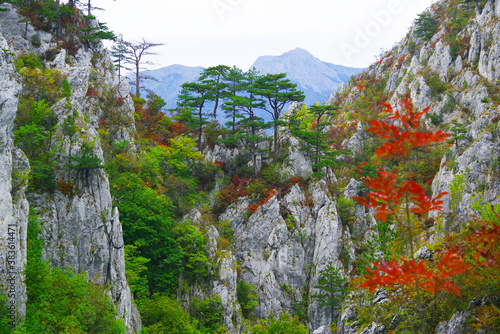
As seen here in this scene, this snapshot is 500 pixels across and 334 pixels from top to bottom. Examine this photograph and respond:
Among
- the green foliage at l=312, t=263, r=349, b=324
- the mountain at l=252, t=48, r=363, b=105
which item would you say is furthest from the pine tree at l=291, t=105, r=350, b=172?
the mountain at l=252, t=48, r=363, b=105

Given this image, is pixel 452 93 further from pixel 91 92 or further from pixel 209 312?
pixel 91 92

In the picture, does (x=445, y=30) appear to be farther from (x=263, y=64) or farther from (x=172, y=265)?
(x=263, y=64)

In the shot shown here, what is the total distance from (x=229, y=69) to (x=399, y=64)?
3238cm

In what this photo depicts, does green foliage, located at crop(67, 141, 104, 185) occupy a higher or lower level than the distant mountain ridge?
lower

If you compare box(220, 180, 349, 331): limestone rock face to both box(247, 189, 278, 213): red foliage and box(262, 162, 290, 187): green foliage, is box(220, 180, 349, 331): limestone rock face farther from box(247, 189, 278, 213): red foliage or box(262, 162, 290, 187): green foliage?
box(262, 162, 290, 187): green foliage

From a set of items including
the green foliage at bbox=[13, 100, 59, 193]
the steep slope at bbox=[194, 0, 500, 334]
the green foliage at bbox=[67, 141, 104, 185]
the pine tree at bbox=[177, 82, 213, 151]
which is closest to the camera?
the green foliage at bbox=[13, 100, 59, 193]

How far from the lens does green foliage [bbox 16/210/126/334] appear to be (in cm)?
1083

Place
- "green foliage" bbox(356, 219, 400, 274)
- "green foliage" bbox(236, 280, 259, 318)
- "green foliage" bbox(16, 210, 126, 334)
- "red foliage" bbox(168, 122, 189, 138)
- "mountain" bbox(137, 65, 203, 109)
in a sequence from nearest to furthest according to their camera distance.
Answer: "green foliage" bbox(16, 210, 126, 334), "green foliage" bbox(356, 219, 400, 274), "green foliage" bbox(236, 280, 259, 318), "red foliage" bbox(168, 122, 189, 138), "mountain" bbox(137, 65, 203, 109)

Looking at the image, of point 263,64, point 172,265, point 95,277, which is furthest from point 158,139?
point 263,64

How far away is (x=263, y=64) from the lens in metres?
182

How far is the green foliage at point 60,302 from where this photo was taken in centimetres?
1083

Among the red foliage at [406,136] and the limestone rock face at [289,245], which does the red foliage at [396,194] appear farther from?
the limestone rock face at [289,245]

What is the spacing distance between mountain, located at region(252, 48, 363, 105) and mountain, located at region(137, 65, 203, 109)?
38.5 m

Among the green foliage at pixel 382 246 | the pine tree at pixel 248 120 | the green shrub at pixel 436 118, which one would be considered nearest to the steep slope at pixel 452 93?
the green shrub at pixel 436 118
